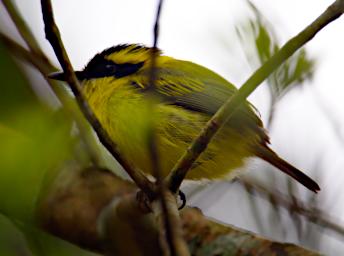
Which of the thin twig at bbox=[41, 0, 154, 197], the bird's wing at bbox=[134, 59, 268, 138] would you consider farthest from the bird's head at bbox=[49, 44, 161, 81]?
the thin twig at bbox=[41, 0, 154, 197]

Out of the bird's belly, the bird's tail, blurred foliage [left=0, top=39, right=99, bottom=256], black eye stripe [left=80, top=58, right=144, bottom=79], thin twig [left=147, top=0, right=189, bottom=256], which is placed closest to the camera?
thin twig [left=147, top=0, right=189, bottom=256]

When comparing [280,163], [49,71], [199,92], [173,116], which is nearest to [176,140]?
[173,116]

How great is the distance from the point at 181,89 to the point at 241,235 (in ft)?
3.74

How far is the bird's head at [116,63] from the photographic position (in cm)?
386

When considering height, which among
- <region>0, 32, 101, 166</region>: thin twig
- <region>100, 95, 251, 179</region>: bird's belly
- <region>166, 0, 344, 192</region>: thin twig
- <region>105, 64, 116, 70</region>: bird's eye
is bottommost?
<region>100, 95, 251, 179</region>: bird's belly

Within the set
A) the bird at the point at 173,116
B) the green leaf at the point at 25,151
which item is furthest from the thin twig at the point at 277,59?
the bird at the point at 173,116

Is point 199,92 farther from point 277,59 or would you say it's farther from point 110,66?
point 277,59

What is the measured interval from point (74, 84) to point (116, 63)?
1.95 m

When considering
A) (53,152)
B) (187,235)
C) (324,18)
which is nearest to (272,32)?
(324,18)

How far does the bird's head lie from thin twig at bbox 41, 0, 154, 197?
1684 millimetres

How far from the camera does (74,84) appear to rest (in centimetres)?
199

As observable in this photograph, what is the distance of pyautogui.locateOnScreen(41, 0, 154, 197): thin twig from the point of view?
6.07ft

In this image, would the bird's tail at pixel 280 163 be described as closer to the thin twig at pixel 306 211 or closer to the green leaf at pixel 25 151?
the thin twig at pixel 306 211

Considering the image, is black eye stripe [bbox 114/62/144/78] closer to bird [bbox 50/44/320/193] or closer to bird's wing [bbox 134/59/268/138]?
bird [bbox 50/44/320/193]
